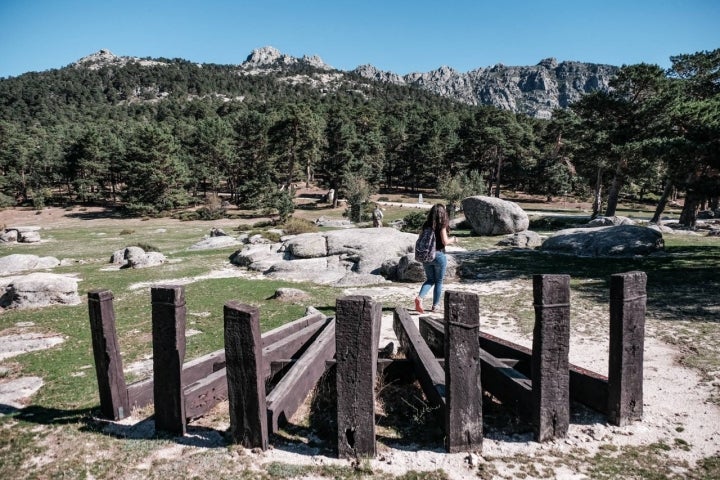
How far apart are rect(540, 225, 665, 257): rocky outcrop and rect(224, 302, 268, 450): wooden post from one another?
17.9 meters

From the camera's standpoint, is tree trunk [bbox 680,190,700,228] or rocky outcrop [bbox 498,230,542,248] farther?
tree trunk [bbox 680,190,700,228]

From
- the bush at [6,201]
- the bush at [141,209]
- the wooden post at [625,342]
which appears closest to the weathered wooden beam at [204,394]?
the wooden post at [625,342]

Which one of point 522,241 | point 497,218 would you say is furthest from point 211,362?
point 497,218

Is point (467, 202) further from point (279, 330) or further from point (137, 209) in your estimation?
point (137, 209)

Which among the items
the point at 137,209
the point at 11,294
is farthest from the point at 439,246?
the point at 137,209

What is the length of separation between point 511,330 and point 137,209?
60356 millimetres

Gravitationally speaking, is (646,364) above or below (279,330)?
below

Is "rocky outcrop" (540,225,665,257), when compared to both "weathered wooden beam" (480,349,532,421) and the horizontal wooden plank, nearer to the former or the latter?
the horizontal wooden plank

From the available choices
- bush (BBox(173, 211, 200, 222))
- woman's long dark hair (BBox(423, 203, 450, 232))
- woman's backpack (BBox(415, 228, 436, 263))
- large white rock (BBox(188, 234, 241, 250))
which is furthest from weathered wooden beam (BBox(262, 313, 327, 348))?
bush (BBox(173, 211, 200, 222))

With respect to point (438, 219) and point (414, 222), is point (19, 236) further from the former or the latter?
point (438, 219)

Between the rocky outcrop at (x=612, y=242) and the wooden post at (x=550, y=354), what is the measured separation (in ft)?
52.7

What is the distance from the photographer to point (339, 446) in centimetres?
405

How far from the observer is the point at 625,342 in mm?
4348

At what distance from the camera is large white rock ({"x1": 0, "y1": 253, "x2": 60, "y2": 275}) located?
66.6 feet
